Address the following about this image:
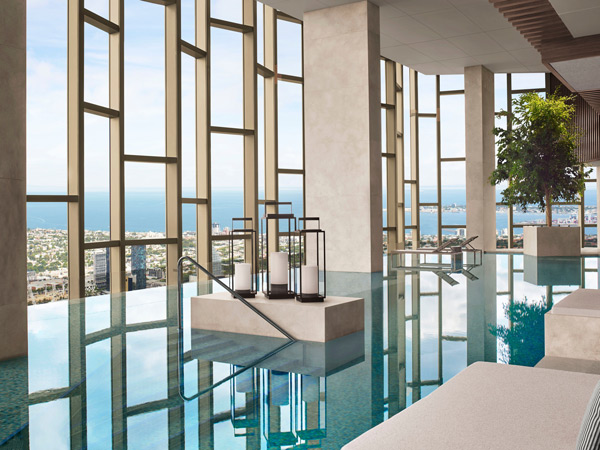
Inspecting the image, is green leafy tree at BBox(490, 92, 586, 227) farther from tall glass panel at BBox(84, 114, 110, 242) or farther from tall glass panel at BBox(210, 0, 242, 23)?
tall glass panel at BBox(84, 114, 110, 242)

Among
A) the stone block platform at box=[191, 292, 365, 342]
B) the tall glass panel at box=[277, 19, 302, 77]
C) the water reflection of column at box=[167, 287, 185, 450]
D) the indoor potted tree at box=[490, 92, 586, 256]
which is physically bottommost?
the water reflection of column at box=[167, 287, 185, 450]

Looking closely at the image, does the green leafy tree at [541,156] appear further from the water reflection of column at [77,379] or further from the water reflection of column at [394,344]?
the water reflection of column at [77,379]

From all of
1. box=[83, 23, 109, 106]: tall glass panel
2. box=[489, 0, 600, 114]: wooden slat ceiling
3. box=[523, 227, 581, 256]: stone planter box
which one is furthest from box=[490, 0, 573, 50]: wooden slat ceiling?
box=[83, 23, 109, 106]: tall glass panel

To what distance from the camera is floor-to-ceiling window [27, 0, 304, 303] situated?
797 centimetres

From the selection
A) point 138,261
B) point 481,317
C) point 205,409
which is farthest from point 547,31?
point 205,409

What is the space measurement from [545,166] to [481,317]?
8591 millimetres

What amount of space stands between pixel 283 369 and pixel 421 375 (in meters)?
0.91

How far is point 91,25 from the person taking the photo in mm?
8508

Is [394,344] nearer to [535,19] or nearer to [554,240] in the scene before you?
[535,19]

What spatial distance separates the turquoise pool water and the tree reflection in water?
0.5 inches

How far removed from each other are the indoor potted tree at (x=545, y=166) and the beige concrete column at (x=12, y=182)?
37.3 ft

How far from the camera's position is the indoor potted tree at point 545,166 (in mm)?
13039

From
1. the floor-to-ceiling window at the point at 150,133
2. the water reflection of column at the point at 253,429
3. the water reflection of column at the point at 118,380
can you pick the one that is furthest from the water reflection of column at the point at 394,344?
the floor-to-ceiling window at the point at 150,133

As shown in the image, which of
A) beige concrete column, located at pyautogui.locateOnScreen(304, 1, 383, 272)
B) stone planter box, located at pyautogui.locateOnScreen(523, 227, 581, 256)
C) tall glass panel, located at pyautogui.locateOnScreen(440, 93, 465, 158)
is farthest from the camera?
tall glass panel, located at pyautogui.locateOnScreen(440, 93, 465, 158)
